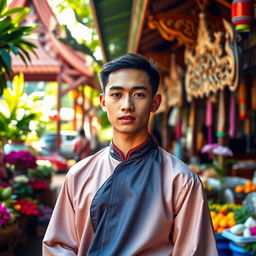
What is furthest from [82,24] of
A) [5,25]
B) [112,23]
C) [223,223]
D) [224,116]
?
[223,223]

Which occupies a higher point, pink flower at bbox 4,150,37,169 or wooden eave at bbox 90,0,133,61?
wooden eave at bbox 90,0,133,61

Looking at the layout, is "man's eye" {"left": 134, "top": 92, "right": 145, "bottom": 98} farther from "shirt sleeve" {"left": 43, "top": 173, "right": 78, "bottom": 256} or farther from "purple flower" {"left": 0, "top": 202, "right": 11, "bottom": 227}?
"purple flower" {"left": 0, "top": 202, "right": 11, "bottom": 227}

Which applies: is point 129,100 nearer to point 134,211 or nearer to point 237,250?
point 134,211

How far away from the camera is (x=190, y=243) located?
2066 millimetres

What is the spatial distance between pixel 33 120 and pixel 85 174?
21.3 ft

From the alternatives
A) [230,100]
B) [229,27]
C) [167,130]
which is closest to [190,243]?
[229,27]

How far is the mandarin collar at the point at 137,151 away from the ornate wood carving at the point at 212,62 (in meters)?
3.51

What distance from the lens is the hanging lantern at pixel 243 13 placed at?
396 cm

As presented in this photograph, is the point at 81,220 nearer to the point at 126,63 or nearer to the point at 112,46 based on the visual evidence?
the point at 126,63

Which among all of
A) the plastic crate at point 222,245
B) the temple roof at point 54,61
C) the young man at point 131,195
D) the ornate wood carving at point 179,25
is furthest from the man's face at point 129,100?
the temple roof at point 54,61

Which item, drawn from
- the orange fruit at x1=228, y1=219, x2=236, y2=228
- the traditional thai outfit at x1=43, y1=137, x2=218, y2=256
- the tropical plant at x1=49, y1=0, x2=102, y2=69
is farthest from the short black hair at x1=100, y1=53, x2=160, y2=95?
the tropical plant at x1=49, y1=0, x2=102, y2=69

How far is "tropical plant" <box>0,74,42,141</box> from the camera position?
27.0 feet

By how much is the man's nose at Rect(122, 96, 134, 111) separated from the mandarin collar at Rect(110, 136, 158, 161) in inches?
7.3

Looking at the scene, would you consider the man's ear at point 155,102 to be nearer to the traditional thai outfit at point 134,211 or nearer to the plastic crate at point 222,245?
the traditional thai outfit at point 134,211
